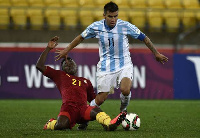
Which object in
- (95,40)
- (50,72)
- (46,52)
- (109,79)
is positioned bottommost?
(95,40)

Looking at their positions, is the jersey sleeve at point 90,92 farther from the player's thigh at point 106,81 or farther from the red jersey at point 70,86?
the player's thigh at point 106,81

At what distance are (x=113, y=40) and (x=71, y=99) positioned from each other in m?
1.38

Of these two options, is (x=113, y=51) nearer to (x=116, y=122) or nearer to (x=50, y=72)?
(x=50, y=72)

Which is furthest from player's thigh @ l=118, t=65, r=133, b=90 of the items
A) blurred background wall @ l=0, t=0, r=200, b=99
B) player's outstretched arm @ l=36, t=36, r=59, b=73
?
blurred background wall @ l=0, t=0, r=200, b=99

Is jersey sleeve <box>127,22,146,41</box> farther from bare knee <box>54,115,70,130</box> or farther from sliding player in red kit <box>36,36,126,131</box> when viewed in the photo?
bare knee <box>54,115,70,130</box>

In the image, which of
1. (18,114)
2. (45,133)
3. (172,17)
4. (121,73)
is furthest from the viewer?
(172,17)

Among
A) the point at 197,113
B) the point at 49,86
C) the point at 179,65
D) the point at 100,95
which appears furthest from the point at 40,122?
the point at 179,65

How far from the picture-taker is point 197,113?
420 inches

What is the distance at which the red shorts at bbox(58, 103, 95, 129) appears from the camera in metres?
7.19

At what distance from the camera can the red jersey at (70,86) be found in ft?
24.2

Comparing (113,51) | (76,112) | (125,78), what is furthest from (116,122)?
(113,51)

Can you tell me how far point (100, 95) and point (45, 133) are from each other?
1714 millimetres

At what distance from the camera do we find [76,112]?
285 inches

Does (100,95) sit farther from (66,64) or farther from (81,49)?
(81,49)
